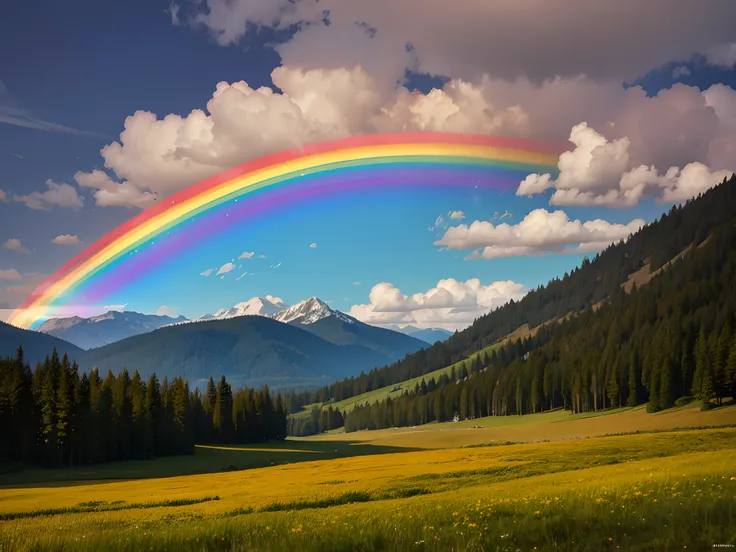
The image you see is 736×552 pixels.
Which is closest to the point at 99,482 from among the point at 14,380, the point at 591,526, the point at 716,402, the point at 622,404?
the point at 14,380

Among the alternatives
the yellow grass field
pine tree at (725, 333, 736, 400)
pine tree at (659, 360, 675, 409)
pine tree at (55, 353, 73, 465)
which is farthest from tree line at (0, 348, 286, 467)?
pine tree at (725, 333, 736, 400)

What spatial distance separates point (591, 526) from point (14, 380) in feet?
328

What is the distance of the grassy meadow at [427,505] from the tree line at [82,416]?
8.40 metres

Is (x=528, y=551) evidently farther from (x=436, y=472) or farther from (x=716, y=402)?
(x=716, y=402)

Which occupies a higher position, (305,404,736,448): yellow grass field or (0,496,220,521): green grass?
(0,496,220,521): green grass

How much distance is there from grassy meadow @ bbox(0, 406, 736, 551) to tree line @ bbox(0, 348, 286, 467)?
8.40m

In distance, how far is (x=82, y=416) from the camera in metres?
98.0

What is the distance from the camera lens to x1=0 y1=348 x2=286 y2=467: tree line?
89125mm

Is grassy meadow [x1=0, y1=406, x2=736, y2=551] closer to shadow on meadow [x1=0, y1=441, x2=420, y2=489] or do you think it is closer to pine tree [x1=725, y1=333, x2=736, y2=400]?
shadow on meadow [x1=0, y1=441, x2=420, y2=489]

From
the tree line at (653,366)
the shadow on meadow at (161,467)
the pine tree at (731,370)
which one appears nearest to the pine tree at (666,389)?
the tree line at (653,366)

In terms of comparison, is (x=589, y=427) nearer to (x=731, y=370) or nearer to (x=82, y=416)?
(x=731, y=370)

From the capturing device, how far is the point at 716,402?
111m

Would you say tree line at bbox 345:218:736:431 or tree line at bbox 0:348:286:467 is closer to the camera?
tree line at bbox 0:348:286:467

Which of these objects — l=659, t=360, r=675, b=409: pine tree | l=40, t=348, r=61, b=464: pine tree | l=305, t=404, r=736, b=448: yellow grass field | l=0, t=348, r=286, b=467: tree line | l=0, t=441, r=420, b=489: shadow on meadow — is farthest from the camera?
l=659, t=360, r=675, b=409: pine tree
